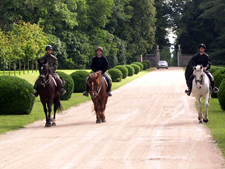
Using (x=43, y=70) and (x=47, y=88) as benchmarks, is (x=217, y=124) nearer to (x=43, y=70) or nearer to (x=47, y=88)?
(x=47, y=88)

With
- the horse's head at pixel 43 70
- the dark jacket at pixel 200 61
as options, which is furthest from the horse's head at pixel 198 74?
the horse's head at pixel 43 70

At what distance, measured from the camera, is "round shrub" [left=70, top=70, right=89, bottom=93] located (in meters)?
33.6

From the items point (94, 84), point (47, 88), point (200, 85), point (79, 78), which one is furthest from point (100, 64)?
point (79, 78)

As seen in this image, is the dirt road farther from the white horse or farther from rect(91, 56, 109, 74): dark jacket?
rect(91, 56, 109, 74): dark jacket

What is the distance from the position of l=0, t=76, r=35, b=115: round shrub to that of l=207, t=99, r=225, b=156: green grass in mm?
6986

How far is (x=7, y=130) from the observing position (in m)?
14.5

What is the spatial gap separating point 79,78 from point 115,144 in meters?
22.5

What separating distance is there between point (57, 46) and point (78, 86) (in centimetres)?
3564

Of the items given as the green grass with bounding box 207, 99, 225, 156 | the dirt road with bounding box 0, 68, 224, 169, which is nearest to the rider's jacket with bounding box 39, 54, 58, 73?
the dirt road with bounding box 0, 68, 224, 169

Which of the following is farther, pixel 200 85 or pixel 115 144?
pixel 200 85

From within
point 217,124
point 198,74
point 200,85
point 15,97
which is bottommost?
point 217,124

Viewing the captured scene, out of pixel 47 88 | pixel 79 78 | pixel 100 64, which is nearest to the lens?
pixel 47 88

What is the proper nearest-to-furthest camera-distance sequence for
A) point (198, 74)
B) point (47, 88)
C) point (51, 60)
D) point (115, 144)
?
1. point (115, 144)
2. point (47, 88)
3. point (198, 74)
4. point (51, 60)

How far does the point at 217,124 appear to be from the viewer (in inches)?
600
